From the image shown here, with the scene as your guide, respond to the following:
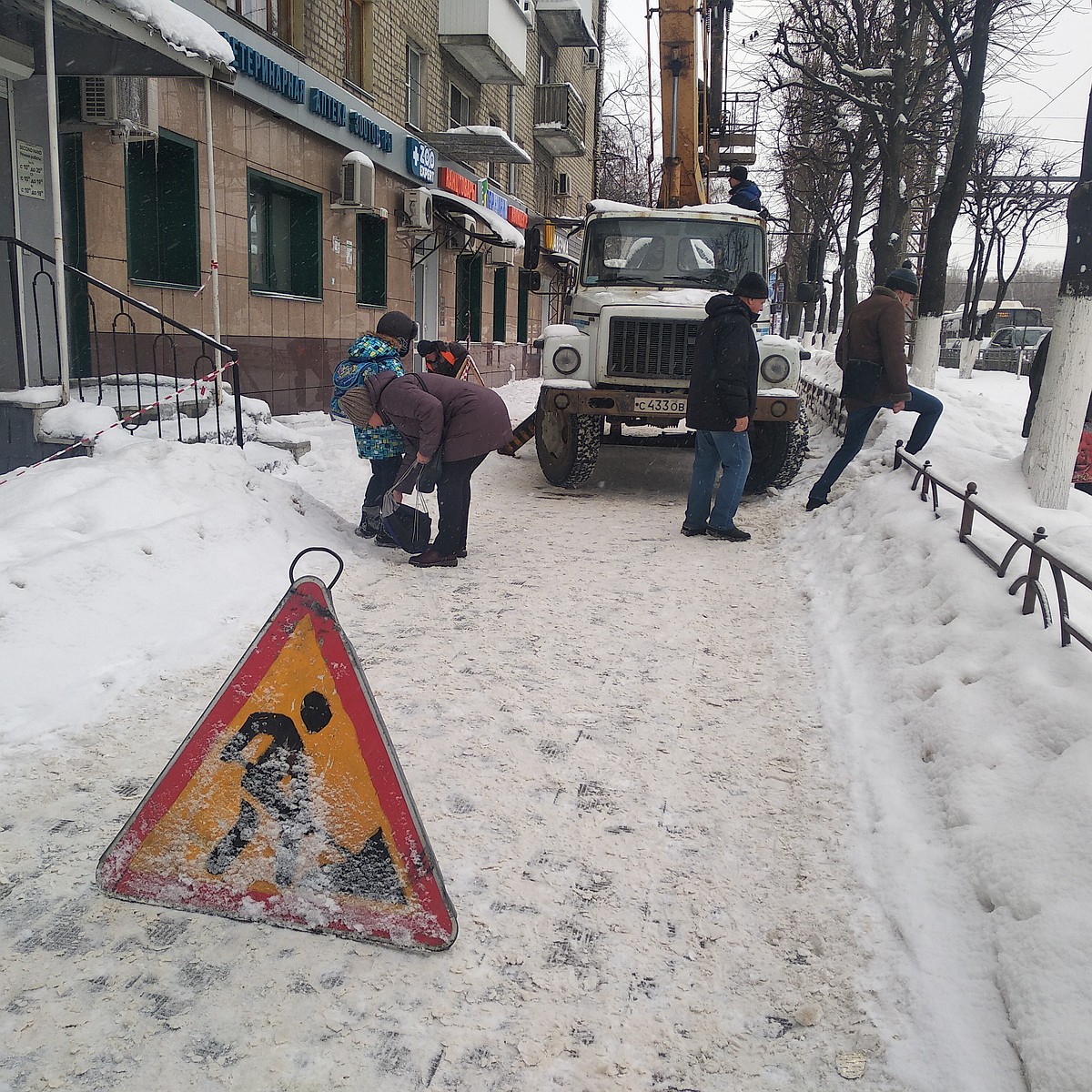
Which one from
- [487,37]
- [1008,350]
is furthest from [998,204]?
[487,37]

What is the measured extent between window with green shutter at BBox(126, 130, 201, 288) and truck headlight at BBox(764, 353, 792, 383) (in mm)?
5889

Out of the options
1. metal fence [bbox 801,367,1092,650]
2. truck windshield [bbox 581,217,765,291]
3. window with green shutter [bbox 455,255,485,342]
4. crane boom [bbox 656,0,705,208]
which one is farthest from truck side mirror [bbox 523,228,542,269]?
window with green shutter [bbox 455,255,485,342]

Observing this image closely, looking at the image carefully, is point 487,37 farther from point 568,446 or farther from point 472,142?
point 568,446

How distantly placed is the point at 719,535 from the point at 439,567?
220cm

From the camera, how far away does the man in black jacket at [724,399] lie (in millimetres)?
6539

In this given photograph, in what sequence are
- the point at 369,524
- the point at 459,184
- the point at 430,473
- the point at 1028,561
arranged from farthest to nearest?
1. the point at 459,184
2. the point at 369,524
3. the point at 430,473
4. the point at 1028,561

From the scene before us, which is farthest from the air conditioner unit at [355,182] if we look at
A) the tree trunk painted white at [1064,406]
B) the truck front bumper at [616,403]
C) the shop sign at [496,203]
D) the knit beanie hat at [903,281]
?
the tree trunk painted white at [1064,406]

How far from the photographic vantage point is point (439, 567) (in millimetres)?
5961

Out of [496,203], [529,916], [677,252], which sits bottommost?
[529,916]

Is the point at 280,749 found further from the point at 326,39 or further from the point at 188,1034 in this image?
the point at 326,39

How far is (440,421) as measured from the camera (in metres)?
5.61

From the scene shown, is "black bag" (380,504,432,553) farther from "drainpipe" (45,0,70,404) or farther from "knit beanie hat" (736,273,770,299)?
"knit beanie hat" (736,273,770,299)

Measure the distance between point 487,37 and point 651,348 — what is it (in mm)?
11521

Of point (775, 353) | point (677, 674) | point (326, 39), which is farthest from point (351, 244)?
point (677, 674)
